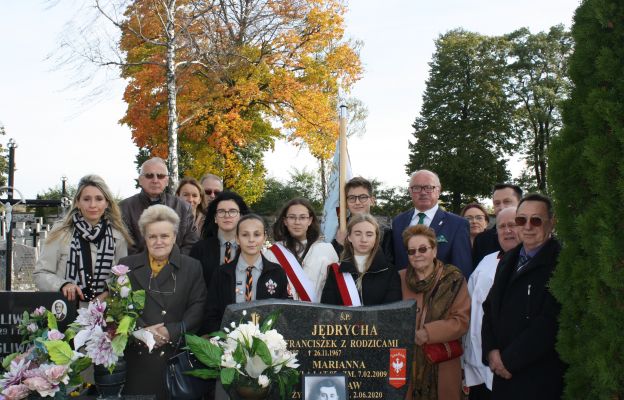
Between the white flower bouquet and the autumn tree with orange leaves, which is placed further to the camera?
the autumn tree with orange leaves

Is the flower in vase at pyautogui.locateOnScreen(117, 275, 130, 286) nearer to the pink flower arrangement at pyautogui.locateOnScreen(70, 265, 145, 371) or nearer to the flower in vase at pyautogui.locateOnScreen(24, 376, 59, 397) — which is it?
the pink flower arrangement at pyautogui.locateOnScreen(70, 265, 145, 371)

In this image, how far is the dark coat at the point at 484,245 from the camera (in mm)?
6074

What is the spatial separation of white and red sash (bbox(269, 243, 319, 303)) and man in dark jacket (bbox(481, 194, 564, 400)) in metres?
1.52

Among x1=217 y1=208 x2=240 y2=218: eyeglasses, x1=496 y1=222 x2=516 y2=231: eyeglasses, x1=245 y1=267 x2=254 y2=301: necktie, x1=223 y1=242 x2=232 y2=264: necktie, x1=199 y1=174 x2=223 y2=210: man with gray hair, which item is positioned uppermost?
x1=199 y1=174 x2=223 y2=210: man with gray hair

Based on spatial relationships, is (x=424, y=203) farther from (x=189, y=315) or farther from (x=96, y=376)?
(x=96, y=376)

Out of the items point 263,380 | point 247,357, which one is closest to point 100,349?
point 247,357

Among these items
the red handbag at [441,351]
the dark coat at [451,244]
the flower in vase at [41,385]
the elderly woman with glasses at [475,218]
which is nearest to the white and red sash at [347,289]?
the red handbag at [441,351]

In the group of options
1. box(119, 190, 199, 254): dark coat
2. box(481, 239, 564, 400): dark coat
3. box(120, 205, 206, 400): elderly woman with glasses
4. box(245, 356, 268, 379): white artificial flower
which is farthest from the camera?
box(119, 190, 199, 254): dark coat

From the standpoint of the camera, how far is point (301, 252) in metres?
5.68

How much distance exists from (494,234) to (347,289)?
212cm

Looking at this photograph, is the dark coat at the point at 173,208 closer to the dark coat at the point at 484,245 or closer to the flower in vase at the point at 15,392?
the flower in vase at the point at 15,392

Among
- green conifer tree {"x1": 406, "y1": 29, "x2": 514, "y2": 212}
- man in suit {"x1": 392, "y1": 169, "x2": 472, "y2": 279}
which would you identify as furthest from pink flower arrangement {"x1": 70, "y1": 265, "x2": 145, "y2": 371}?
green conifer tree {"x1": 406, "y1": 29, "x2": 514, "y2": 212}

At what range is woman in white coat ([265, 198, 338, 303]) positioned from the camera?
529 centimetres

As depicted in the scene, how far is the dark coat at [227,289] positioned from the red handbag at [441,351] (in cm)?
125
